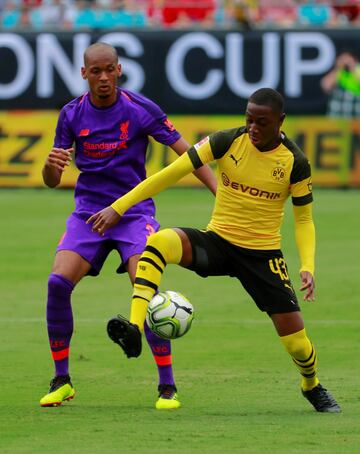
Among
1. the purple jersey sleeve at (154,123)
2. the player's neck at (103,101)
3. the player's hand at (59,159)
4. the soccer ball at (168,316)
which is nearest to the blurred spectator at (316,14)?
the purple jersey sleeve at (154,123)

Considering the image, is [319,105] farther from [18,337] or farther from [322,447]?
[322,447]

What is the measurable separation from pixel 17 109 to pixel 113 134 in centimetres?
1741

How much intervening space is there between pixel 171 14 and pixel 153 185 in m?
19.1

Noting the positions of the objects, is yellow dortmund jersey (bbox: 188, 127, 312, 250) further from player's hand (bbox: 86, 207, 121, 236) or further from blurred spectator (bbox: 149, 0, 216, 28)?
blurred spectator (bbox: 149, 0, 216, 28)

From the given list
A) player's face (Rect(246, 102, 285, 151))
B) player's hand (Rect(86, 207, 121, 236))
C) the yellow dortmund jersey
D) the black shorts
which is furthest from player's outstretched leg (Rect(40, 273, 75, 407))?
player's face (Rect(246, 102, 285, 151))

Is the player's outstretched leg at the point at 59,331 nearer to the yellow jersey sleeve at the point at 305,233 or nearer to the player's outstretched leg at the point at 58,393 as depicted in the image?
the player's outstretched leg at the point at 58,393

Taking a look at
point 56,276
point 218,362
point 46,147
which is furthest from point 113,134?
point 46,147

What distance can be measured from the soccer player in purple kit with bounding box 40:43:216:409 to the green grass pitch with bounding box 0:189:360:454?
14.6 inches

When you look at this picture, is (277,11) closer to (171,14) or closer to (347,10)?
(347,10)

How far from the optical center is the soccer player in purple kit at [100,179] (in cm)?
851

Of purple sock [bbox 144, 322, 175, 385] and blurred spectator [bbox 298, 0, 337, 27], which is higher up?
purple sock [bbox 144, 322, 175, 385]

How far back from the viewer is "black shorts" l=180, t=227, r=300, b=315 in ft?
26.9

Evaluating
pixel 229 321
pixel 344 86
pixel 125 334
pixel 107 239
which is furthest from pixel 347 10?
pixel 125 334

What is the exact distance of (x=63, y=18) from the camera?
89.4ft
